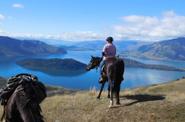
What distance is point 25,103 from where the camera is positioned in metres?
5.91

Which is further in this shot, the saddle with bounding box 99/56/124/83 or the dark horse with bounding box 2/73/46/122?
the saddle with bounding box 99/56/124/83

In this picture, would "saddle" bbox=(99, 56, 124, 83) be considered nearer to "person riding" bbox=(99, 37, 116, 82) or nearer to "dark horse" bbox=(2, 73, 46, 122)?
Answer: "person riding" bbox=(99, 37, 116, 82)

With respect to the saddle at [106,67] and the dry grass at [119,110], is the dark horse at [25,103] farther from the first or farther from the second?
the saddle at [106,67]

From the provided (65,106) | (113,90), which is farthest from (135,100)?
(65,106)

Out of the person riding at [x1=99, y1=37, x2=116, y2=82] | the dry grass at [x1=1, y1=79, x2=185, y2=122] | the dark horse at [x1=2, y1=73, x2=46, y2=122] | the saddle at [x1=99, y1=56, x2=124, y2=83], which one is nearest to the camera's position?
the dark horse at [x1=2, y1=73, x2=46, y2=122]

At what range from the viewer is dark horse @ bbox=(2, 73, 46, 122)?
584cm

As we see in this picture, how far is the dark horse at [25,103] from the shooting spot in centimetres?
584

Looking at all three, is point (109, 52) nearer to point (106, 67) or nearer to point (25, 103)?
point (106, 67)

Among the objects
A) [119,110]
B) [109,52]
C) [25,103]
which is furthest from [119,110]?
[25,103]

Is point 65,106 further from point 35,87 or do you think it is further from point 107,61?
point 35,87

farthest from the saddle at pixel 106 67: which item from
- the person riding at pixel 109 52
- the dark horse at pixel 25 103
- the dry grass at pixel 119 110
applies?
the dark horse at pixel 25 103

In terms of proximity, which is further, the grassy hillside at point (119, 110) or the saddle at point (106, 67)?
the saddle at point (106, 67)

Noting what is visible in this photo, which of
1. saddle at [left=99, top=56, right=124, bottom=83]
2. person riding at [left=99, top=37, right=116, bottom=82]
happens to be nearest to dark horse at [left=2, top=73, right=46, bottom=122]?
saddle at [left=99, top=56, right=124, bottom=83]

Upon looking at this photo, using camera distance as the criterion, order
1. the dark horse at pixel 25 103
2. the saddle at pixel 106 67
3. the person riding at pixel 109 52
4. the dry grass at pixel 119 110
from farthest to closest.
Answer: the person riding at pixel 109 52 < the saddle at pixel 106 67 < the dry grass at pixel 119 110 < the dark horse at pixel 25 103
